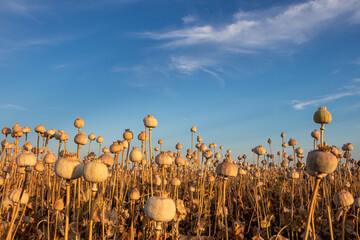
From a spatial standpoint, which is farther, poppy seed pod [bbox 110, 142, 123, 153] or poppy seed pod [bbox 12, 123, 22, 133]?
poppy seed pod [bbox 12, 123, 22, 133]

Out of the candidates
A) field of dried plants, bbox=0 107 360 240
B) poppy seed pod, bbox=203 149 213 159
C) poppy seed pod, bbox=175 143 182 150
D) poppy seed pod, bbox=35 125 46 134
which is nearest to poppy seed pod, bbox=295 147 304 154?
field of dried plants, bbox=0 107 360 240

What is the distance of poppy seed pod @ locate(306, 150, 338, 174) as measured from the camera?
2.05 meters

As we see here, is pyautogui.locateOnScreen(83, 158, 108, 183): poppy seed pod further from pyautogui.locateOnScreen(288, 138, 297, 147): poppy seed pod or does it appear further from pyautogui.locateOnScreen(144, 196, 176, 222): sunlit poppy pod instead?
pyautogui.locateOnScreen(288, 138, 297, 147): poppy seed pod

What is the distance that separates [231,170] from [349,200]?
1545mm

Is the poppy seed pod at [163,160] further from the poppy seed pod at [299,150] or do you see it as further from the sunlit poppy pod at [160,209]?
the poppy seed pod at [299,150]

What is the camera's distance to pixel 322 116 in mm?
2934

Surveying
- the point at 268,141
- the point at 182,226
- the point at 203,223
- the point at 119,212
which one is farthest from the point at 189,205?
the point at 268,141

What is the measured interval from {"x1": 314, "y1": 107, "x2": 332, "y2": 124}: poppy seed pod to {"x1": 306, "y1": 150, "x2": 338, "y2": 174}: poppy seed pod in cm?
96

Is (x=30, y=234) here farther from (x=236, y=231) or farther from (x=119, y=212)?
(x=236, y=231)

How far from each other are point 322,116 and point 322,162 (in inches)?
42.1

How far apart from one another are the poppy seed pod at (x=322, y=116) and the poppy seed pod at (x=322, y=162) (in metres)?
0.96

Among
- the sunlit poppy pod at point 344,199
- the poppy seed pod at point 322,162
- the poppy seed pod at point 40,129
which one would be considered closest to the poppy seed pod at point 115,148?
the poppy seed pod at point 40,129

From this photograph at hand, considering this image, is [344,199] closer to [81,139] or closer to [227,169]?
[227,169]

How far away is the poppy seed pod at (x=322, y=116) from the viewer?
2912 millimetres
